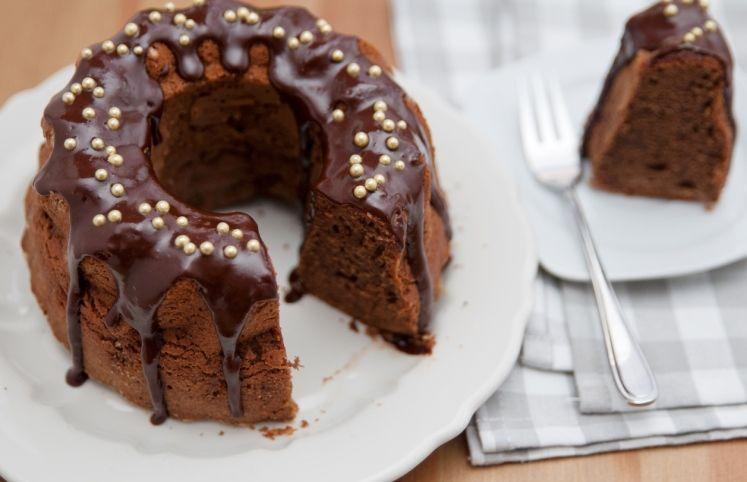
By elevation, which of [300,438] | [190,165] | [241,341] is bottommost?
[300,438]

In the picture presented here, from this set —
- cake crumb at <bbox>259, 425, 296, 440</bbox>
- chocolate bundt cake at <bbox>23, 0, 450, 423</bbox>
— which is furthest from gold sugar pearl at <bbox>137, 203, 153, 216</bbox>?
cake crumb at <bbox>259, 425, 296, 440</bbox>

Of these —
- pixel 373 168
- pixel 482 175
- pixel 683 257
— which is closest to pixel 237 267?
pixel 373 168

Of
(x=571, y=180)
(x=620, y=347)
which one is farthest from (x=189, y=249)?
(x=571, y=180)

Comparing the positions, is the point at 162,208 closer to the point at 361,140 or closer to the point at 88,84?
the point at 88,84

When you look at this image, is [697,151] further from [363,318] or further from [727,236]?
[363,318]

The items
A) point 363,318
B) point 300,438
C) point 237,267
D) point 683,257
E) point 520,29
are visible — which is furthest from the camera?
point 520,29

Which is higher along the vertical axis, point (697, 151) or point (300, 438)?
point (697, 151)

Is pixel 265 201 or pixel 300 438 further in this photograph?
pixel 265 201
